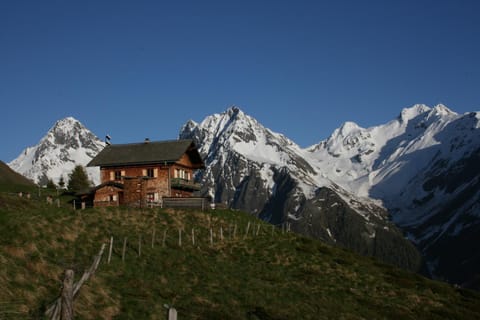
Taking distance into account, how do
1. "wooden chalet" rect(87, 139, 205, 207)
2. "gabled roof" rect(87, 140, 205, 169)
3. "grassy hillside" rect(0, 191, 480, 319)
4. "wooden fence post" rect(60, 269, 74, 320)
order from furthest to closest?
"gabled roof" rect(87, 140, 205, 169), "wooden chalet" rect(87, 139, 205, 207), "grassy hillside" rect(0, 191, 480, 319), "wooden fence post" rect(60, 269, 74, 320)

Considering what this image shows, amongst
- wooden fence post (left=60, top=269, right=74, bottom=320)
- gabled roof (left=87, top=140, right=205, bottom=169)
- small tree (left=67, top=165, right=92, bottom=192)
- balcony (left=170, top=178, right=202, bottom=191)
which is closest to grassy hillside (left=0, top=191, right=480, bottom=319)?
wooden fence post (left=60, top=269, right=74, bottom=320)

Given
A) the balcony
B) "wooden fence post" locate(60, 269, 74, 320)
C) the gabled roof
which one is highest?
the gabled roof

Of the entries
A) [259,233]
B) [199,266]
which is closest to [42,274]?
[199,266]

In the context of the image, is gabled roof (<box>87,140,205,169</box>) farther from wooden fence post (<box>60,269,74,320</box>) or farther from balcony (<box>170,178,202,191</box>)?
wooden fence post (<box>60,269,74,320</box>)

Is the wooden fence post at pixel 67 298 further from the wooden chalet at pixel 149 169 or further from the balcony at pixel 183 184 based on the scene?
the balcony at pixel 183 184

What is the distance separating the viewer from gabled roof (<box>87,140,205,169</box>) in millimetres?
84000

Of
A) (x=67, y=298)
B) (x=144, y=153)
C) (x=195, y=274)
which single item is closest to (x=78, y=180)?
(x=144, y=153)

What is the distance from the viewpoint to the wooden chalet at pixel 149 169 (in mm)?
80562

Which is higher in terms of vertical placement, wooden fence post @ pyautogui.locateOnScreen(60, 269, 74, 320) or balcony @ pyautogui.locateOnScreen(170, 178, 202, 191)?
A: balcony @ pyautogui.locateOnScreen(170, 178, 202, 191)

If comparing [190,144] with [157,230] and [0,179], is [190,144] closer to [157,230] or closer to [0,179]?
[157,230]

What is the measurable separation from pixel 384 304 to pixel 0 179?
92.1m

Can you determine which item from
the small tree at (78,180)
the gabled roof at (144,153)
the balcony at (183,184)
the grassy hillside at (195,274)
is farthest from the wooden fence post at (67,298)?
the small tree at (78,180)

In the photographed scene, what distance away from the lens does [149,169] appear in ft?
275

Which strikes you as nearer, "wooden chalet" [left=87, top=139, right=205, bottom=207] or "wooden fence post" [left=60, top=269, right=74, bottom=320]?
"wooden fence post" [left=60, top=269, right=74, bottom=320]
